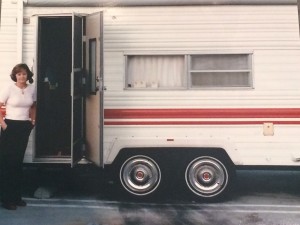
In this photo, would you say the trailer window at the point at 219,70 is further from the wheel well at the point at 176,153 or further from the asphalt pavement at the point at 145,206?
the asphalt pavement at the point at 145,206

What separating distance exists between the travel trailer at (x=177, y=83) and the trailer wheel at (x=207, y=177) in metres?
0.01

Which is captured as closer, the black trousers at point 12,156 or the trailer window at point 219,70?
the black trousers at point 12,156

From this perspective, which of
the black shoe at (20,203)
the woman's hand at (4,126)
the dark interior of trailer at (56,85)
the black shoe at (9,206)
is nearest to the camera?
the woman's hand at (4,126)

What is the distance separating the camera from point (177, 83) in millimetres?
6289

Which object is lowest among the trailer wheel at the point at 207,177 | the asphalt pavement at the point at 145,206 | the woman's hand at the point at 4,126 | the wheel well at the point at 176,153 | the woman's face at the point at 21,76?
the asphalt pavement at the point at 145,206

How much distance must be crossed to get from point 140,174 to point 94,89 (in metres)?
1.45

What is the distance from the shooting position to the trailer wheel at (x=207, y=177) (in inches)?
245

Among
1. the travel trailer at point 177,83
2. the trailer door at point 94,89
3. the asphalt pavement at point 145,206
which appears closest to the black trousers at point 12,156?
the asphalt pavement at point 145,206

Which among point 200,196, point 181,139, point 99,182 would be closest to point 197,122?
point 181,139

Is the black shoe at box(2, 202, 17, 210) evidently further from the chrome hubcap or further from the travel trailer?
the chrome hubcap

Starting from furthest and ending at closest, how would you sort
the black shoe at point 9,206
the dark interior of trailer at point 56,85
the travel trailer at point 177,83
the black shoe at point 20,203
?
the dark interior of trailer at point 56,85 < the travel trailer at point 177,83 < the black shoe at point 20,203 < the black shoe at point 9,206

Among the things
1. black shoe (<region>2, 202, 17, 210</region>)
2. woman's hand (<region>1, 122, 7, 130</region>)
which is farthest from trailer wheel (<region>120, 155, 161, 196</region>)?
woman's hand (<region>1, 122, 7, 130</region>)

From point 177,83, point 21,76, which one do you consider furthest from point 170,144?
point 21,76

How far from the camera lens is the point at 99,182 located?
7430mm
